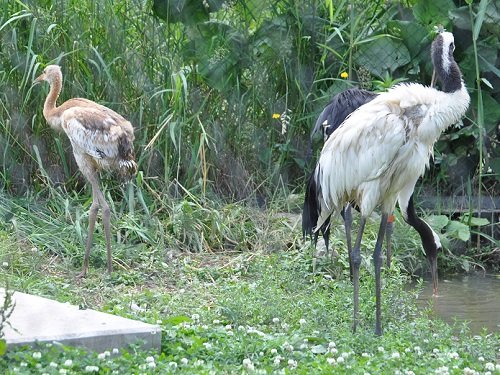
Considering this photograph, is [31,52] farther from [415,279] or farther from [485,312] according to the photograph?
[485,312]

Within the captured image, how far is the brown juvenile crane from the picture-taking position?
316 inches

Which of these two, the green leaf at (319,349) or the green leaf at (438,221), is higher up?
the green leaf at (319,349)

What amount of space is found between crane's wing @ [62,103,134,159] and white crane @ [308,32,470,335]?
199 cm

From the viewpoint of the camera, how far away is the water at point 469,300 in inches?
290

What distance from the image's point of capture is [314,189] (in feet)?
24.1

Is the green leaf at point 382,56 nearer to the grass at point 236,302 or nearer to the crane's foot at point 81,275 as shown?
the grass at point 236,302

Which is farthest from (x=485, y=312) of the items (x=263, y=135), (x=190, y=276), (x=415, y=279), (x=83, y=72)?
(x=83, y=72)

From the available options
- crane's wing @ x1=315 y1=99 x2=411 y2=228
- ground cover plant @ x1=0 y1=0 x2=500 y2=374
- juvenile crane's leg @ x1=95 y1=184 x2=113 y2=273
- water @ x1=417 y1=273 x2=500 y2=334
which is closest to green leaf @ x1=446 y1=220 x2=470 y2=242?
ground cover plant @ x1=0 y1=0 x2=500 y2=374

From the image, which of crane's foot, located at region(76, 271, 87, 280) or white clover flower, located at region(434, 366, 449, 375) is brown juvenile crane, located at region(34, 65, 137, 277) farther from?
white clover flower, located at region(434, 366, 449, 375)

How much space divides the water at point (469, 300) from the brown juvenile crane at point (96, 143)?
99.6 inches

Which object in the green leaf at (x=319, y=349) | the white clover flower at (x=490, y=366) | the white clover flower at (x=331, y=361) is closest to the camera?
the white clover flower at (x=331, y=361)

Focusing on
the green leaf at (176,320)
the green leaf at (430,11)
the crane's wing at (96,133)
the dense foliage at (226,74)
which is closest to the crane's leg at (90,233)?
the crane's wing at (96,133)

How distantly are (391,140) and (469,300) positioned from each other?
2273mm

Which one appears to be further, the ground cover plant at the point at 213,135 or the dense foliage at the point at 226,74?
the dense foliage at the point at 226,74
